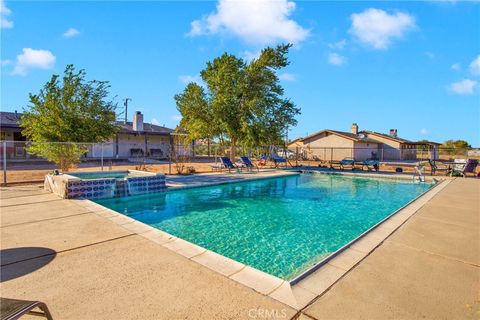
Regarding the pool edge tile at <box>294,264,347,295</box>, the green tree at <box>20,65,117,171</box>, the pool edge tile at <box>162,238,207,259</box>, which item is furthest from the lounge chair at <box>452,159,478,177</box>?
the green tree at <box>20,65,117,171</box>

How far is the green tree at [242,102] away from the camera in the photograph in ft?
55.8

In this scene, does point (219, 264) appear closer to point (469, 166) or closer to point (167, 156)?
point (469, 166)

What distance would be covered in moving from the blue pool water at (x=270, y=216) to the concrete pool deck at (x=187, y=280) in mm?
1336

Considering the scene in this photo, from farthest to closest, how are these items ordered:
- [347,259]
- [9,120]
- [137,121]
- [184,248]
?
[137,121] < [9,120] < [184,248] < [347,259]

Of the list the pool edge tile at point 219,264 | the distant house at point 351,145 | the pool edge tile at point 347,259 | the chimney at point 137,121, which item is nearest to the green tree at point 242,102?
the chimney at point 137,121

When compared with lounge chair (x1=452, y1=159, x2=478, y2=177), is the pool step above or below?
below

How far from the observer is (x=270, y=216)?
289 inches

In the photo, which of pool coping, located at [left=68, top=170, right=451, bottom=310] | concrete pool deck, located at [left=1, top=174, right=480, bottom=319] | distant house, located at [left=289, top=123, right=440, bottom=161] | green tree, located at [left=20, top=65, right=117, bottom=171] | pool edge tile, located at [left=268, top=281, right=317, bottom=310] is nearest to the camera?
concrete pool deck, located at [left=1, top=174, right=480, bottom=319]

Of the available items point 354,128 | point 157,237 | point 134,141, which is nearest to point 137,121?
point 134,141

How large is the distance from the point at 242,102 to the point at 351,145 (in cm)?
1773

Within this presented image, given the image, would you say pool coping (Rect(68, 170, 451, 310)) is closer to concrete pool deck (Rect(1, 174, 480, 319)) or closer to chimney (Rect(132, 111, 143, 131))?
concrete pool deck (Rect(1, 174, 480, 319))

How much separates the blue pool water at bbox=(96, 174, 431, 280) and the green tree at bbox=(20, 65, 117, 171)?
197 inches

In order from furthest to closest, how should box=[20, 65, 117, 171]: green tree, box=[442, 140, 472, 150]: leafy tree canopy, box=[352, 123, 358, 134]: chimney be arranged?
box=[442, 140, 472, 150]: leafy tree canopy < box=[352, 123, 358, 134]: chimney < box=[20, 65, 117, 171]: green tree

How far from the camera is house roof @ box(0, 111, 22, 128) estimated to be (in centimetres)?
2073
